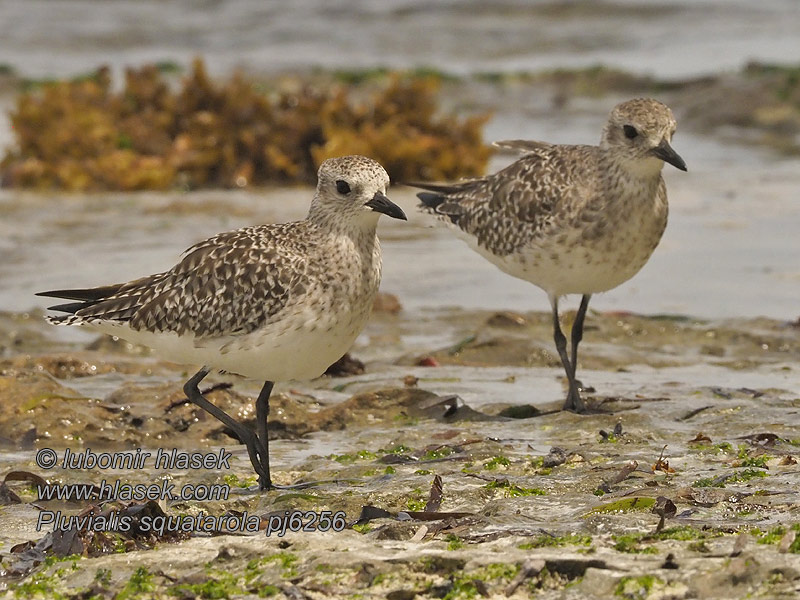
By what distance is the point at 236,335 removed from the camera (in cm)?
624

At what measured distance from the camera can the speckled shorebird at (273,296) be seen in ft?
19.9

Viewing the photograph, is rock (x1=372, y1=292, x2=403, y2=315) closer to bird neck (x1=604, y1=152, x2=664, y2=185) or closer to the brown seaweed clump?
bird neck (x1=604, y1=152, x2=664, y2=185)

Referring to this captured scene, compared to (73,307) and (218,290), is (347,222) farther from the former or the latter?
(73,307)

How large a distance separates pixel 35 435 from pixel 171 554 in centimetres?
242

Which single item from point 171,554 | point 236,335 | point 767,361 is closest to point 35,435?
point 236,335

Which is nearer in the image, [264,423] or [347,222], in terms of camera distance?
[347,222]

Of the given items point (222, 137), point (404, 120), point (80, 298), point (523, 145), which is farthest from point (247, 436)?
point (222, 137)

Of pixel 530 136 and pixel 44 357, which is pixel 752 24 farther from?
pixel 44 357

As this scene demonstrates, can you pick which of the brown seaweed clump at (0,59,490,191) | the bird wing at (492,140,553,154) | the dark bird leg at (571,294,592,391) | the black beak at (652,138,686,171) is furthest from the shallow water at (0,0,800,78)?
the black beak at (652,138,686,171)

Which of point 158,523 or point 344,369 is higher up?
point 158,523

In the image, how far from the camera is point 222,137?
15.6m

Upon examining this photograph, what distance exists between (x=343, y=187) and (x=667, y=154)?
2.32 metres

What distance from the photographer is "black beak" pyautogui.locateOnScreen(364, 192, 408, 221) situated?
6.16m

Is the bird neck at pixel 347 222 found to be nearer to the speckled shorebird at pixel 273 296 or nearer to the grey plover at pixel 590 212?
the speckled shorebird at pixel 273 296
